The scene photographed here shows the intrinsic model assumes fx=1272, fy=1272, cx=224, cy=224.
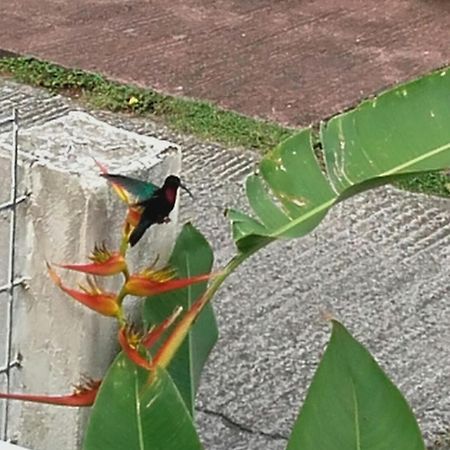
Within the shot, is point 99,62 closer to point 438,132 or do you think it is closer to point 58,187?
point 58,187

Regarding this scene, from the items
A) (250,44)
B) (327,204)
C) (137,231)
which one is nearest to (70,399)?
(137,231)

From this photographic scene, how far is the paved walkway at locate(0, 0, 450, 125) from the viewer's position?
6129 millimetres

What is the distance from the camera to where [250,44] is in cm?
682

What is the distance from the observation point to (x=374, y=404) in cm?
150

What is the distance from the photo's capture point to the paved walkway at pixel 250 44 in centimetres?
613

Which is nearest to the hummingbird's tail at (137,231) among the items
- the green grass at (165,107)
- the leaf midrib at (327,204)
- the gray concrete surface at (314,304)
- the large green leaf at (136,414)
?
the leaf midrib at (327,204)

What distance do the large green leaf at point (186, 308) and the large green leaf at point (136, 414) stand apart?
1.48ft

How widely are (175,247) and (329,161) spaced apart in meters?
0.42

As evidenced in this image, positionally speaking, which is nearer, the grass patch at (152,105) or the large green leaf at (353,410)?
the large green leaf at (353,410)

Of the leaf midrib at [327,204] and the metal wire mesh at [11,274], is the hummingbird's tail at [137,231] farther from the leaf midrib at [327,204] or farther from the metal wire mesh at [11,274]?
the metal wire mesh at [11,274]

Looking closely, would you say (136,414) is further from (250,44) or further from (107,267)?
(250,44)

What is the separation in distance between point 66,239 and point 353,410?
2.92ft

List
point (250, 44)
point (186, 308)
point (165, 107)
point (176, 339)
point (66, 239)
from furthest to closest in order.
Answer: point (250, 44)
point (165, 107)
point (66, 239)
point (186, 308)
point (176, 339)

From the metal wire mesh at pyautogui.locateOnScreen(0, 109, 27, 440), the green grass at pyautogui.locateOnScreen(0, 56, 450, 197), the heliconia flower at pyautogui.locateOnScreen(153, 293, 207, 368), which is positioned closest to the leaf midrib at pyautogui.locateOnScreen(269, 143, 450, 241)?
the heliconia flower at pyautogui.locateOnScreen(153, 293, 207, 368)
